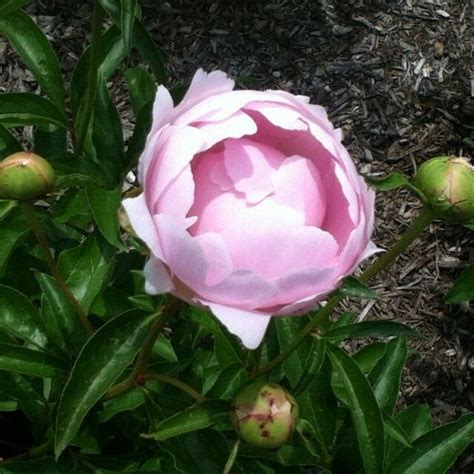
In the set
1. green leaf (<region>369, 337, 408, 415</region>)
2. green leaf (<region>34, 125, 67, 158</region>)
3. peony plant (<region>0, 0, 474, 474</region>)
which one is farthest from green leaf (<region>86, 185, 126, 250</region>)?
green leaf (<region>369, 337, 408, 415</region>)

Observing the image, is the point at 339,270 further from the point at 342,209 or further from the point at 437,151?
the point at 437,151

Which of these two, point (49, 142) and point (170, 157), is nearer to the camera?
point (170, 157)

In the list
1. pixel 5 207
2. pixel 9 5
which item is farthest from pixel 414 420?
pixel 9 5

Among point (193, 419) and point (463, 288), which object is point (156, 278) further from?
point (463, 288)

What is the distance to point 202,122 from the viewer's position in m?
0.85

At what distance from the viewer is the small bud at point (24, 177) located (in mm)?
903

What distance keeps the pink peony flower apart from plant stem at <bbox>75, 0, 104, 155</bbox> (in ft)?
1.08

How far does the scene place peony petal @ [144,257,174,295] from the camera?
2.67 feet

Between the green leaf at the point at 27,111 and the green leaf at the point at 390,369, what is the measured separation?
21.8 inches

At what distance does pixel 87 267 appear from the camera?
1191mm

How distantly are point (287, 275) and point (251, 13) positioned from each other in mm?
1677

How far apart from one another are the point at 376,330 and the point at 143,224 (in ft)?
1.19

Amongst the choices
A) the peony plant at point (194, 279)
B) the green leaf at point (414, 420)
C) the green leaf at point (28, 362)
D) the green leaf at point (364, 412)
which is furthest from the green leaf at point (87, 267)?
the green leaf at point (414, 420)

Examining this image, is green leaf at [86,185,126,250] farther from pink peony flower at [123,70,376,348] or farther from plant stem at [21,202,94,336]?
pink peony flower at [123,70,376,348]
